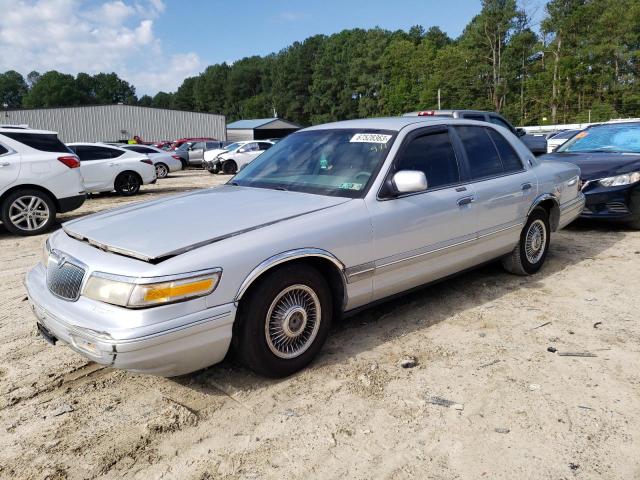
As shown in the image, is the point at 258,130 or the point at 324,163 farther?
the point at 258,130

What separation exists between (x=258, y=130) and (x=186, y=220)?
207 ft

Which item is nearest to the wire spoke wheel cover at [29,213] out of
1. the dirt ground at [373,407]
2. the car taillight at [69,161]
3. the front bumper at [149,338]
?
the car taillight at [69,161]

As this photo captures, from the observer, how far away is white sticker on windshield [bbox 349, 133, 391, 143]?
3973 mm

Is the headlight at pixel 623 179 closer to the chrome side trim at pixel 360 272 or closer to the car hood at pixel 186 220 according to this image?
the chrome side trim at pixel 360 272

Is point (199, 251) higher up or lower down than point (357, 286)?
higher up

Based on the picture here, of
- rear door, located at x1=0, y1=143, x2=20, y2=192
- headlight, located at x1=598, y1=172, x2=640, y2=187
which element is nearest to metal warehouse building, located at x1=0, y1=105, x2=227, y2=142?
rear door, located at x1=0, y1=143, x2=20, y2=192

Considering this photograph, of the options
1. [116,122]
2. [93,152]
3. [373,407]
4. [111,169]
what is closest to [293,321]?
[373,407]

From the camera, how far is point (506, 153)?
498 centimetres

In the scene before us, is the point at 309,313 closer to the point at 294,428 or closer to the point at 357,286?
the point at 357,286

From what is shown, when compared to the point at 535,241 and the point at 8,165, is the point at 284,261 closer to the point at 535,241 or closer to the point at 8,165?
the point at 535,241

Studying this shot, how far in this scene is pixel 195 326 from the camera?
109 inches

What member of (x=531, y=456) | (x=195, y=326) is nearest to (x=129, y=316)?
(x=195, y=326)

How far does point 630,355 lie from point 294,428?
91.9 inches

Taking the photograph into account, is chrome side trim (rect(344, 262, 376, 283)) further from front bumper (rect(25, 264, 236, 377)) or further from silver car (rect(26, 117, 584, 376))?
front bumper (rect(25, 264, 236, 377))
